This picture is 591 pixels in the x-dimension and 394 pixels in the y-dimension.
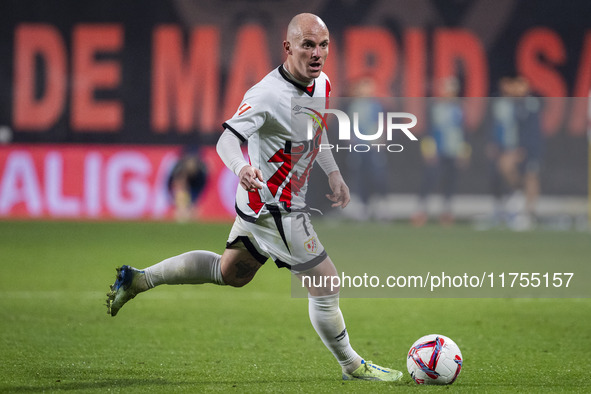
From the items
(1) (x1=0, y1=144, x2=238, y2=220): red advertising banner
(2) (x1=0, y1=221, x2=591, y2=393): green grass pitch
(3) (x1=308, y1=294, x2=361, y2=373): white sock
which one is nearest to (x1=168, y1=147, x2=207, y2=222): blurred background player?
(1) (x1=0, y1=144, x2=238, y2=220): red advertising banner

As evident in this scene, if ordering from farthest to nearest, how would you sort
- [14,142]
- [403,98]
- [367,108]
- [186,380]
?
[403,98], [14,142], [367,108], [186,380]

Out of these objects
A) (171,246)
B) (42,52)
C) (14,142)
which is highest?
(42,52)

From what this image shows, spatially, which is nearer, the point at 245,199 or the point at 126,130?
the point at 245,199

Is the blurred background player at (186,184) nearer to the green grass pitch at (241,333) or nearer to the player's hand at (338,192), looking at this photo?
the green grass pitch at (241,333)

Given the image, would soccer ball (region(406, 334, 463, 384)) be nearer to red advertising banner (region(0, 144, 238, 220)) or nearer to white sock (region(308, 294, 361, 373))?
white sock (region(308, 294, 361, 373))

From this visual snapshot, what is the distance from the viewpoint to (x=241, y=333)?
6.70 metres

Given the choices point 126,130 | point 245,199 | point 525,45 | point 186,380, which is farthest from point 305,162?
point 525,45

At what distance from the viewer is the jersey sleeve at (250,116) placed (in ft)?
15.5

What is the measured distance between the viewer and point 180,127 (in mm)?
16188

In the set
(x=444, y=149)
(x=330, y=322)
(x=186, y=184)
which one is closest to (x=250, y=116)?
(x=330, y=322)

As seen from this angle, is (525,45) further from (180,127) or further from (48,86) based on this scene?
(48,86)

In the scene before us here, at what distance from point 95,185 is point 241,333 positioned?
899 cm

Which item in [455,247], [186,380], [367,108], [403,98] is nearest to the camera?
[186,380]

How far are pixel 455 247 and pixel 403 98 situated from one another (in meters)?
→ 6.36
